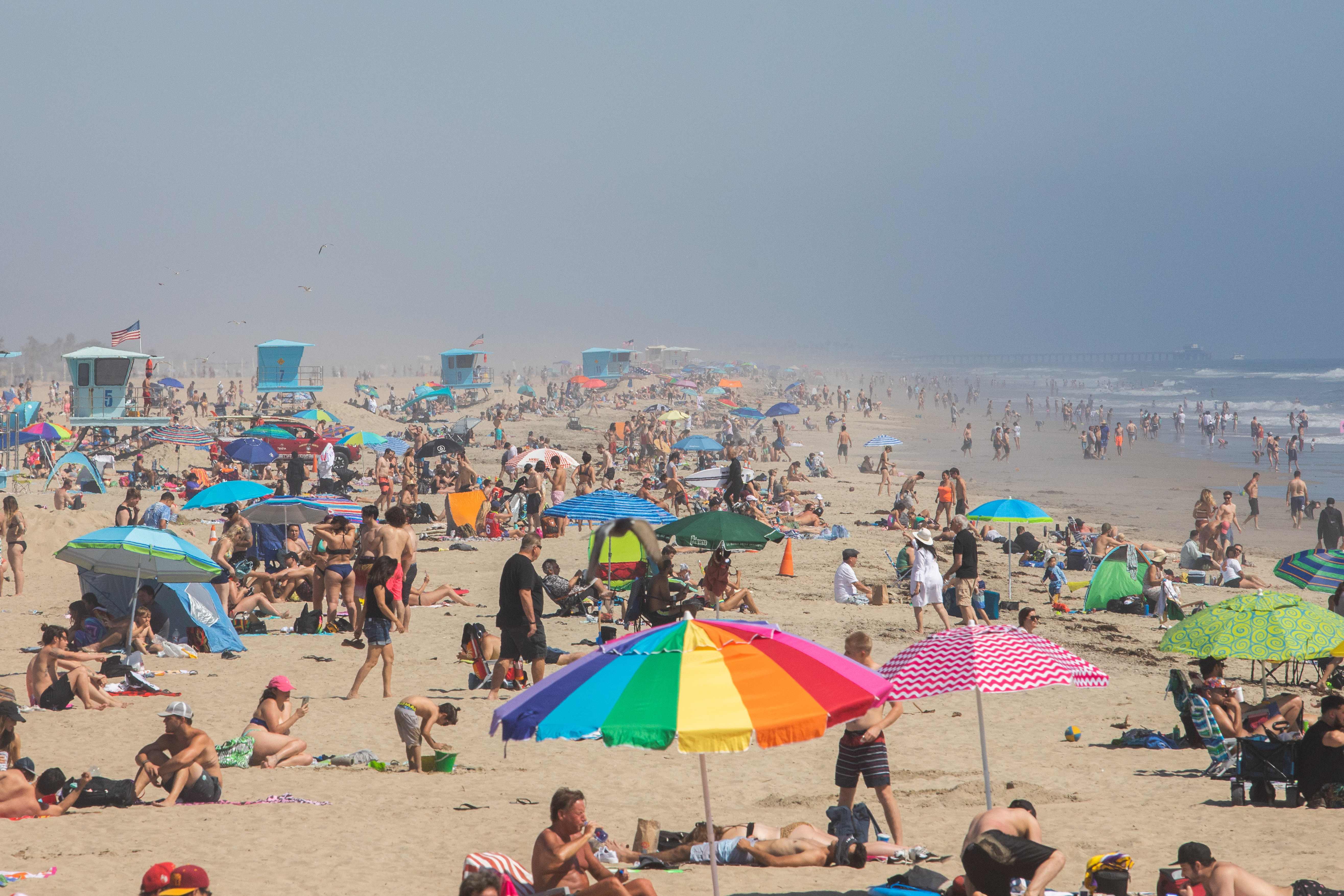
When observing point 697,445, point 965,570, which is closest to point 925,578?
point 965,570

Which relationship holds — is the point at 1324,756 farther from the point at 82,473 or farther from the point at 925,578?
the point at 82,473

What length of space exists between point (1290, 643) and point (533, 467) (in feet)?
52.8

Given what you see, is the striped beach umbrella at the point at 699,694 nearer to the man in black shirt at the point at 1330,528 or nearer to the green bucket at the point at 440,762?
the green bucket at the point at 440,762

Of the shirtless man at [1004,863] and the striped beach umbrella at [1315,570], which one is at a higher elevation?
the striped beach umbrella at [1315,570]

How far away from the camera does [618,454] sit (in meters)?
31.6

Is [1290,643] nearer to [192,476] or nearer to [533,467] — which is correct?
[533,467]

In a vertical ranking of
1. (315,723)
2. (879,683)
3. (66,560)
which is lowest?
(315,723)

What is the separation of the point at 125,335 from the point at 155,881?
33.0m

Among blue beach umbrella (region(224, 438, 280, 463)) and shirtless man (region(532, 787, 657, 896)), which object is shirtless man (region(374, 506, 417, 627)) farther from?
blue beach umbrella (region(224, 438, 280, 463))

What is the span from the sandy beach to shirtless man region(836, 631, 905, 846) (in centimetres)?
32

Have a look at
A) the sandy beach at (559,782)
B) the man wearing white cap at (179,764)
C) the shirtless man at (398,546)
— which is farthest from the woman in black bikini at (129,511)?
the man wearing white cap at (179,764)

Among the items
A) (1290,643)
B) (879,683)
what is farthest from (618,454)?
(879,683)

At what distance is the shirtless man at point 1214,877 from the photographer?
5078 millimetres

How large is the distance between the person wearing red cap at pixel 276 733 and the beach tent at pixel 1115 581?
32.7ft
